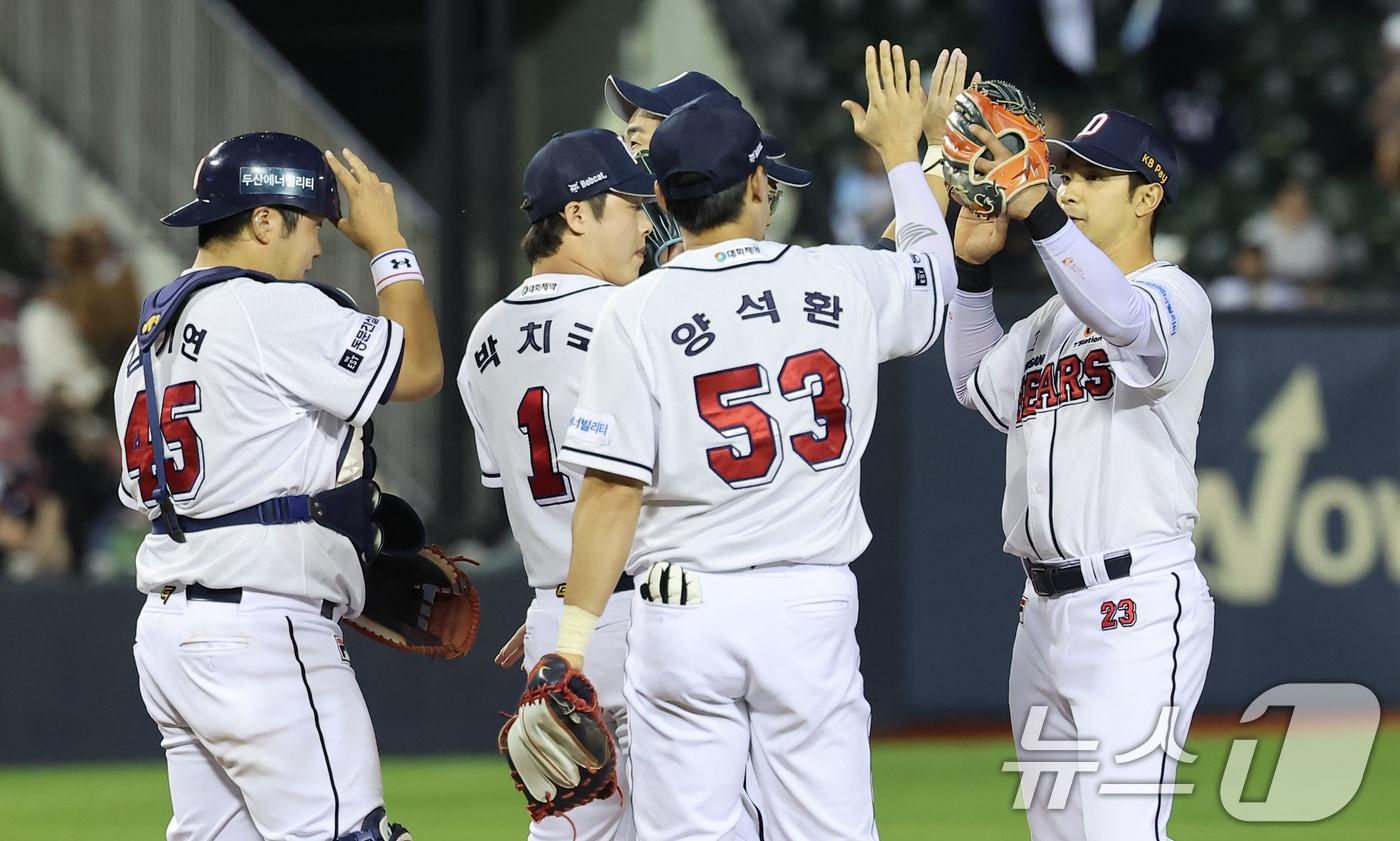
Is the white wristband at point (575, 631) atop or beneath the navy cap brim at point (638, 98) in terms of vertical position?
beneath

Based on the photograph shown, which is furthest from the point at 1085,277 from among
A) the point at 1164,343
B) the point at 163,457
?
the point at 163,457

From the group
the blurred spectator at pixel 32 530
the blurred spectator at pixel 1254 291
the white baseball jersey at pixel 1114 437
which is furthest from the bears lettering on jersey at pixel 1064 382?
the blurred spectator at pixel 32 530

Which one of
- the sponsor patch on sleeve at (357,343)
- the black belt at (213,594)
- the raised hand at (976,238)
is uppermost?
the raised hand at (976,238)

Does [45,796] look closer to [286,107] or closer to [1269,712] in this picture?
[286,107]

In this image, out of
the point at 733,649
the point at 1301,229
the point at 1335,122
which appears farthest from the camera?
the point at 1335,122

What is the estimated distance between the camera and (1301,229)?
1114cm

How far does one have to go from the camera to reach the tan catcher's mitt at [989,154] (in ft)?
13.5

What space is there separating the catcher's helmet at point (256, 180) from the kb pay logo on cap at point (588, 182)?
0.59 meters

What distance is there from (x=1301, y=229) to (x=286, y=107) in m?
5.89

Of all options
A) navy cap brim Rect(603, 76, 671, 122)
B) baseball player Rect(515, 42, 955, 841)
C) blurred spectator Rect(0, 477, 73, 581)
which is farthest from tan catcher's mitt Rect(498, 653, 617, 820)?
blurred spectator Rect(0, 477, 73, 581)

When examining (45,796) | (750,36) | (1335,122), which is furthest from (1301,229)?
(45,796)

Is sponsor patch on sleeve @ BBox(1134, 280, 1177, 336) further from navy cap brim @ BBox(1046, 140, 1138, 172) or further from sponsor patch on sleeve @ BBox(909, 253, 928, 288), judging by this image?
sponsor patch on sleeve @ BBox(909, 253, 928, 288)

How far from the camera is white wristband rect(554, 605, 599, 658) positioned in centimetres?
386

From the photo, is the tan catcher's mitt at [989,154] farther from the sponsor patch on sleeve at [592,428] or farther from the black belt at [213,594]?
the black belt at [213,594]
